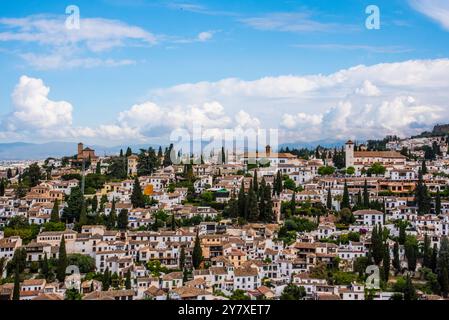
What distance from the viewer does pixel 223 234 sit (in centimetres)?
1506

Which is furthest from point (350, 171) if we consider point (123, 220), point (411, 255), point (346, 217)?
point (123, 220)

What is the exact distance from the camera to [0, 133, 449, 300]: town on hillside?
11625 millimetres

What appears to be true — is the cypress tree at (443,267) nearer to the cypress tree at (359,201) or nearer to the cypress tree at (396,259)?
the cypress tree at (396,259)

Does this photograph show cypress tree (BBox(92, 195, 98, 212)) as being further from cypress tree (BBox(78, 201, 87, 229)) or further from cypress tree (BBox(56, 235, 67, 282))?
cypress tree (BBox(56, 235, 67, 282))

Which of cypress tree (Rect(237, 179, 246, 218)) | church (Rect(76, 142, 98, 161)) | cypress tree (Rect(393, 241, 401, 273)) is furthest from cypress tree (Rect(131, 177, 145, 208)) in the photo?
church (Rect(76, 142, 98, 161))

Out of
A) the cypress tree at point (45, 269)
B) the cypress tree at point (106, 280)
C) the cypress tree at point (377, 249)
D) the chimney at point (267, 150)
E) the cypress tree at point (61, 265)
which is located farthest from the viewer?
the chimney at point (267, 150)

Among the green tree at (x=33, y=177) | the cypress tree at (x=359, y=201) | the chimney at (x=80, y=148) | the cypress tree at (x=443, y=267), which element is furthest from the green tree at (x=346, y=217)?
the chimney at (x=80, y=148)

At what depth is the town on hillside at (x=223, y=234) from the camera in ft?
38.1

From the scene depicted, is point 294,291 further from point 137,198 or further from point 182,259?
point 137,198

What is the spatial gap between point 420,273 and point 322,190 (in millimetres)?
7093

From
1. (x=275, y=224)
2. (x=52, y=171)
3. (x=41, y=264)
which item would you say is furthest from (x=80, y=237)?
(x=52, y=171)

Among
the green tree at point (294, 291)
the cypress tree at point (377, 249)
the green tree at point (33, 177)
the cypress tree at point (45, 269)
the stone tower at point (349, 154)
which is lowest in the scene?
the green tree at point (294, 291)
